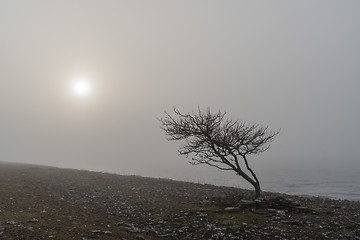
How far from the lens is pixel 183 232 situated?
16625 millimetres

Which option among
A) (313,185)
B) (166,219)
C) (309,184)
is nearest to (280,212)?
(166,219)

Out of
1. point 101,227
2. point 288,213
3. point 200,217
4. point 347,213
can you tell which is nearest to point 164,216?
point 200,217

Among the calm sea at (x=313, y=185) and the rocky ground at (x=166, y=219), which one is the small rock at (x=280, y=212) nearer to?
the rocky ground at (x=166, y=219)

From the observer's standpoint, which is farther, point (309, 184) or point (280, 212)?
point (309, 184)

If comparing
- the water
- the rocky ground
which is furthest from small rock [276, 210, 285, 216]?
the water

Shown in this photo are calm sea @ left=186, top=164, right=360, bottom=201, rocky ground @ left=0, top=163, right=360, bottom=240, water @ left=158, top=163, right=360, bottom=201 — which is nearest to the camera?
rocky ground @ left=0, top=163, right=360, bottom=240

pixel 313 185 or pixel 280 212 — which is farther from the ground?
pixel 313 185

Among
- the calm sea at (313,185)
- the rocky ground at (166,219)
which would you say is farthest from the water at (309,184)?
the rocky ground at (166,219)

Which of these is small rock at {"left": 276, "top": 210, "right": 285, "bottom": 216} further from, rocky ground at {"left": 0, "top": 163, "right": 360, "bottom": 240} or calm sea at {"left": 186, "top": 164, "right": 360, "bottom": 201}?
calm sea at {"left": 186, "top": 164, "right": 360, "bottom": 201}

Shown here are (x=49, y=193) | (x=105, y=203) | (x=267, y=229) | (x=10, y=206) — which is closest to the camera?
(x=267, y=229)

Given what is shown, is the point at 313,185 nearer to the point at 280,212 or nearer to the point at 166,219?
the point at 280,212

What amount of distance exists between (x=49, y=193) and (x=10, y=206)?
7.45 meters

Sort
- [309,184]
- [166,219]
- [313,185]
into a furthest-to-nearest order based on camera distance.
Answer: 1. [309,184]
2. [313,185]
3. [166,219]

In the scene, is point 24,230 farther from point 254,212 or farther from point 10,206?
point 254,212
